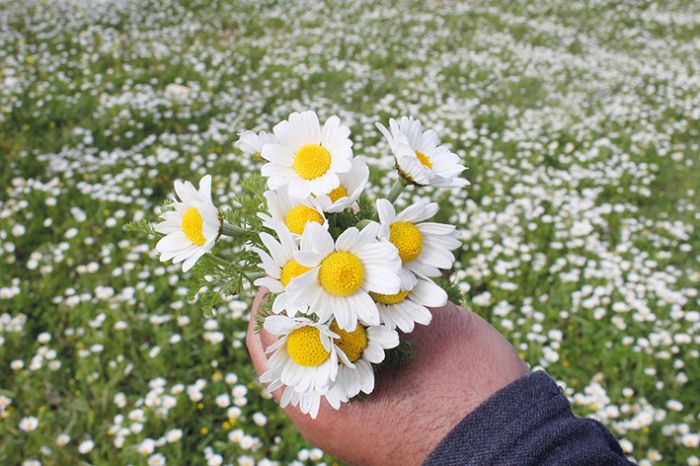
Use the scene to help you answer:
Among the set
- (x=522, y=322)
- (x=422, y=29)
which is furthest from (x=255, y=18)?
(x=522, y=322)

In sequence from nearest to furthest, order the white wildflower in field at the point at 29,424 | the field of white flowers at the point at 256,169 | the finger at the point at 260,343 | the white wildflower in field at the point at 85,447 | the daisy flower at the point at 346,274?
1. the daisy flower at the point at 346,274
2. the finger at the point at 260,343
3. the white wildflower in field at the point at 85,447
4. the white wildflower in field at the point at 29,424
5. the field of white flowers at the point at 256,169

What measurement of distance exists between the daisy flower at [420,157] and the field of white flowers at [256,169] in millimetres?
536

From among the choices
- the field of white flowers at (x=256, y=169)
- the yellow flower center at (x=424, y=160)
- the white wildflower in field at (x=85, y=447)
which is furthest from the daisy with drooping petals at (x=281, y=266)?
the white wildflower in field at (x=85, y=447)

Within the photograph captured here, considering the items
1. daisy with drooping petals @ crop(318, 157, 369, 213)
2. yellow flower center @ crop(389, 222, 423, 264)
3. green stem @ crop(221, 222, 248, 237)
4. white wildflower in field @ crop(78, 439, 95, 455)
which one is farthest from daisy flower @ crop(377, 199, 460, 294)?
white wildflower in field @ crop(78, 439, 95, 455)

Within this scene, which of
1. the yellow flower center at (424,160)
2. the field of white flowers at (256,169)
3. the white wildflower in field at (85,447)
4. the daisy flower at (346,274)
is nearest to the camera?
the daisy flower at (346,274)

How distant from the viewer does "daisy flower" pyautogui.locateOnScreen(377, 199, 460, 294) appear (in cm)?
112

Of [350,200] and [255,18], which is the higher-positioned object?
[350,200]

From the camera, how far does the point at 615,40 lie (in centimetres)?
835

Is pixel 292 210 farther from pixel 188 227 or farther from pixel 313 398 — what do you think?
pixel 313 398

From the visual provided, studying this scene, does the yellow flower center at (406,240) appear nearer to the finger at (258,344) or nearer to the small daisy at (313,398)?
the small daisy at (313,398)

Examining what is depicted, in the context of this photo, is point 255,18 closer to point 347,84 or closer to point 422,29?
point 422,29

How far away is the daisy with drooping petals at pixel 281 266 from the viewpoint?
106 cm

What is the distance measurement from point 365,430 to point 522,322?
2.24 m

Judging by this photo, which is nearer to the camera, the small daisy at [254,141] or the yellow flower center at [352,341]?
the yellow flower center at [352,341]
